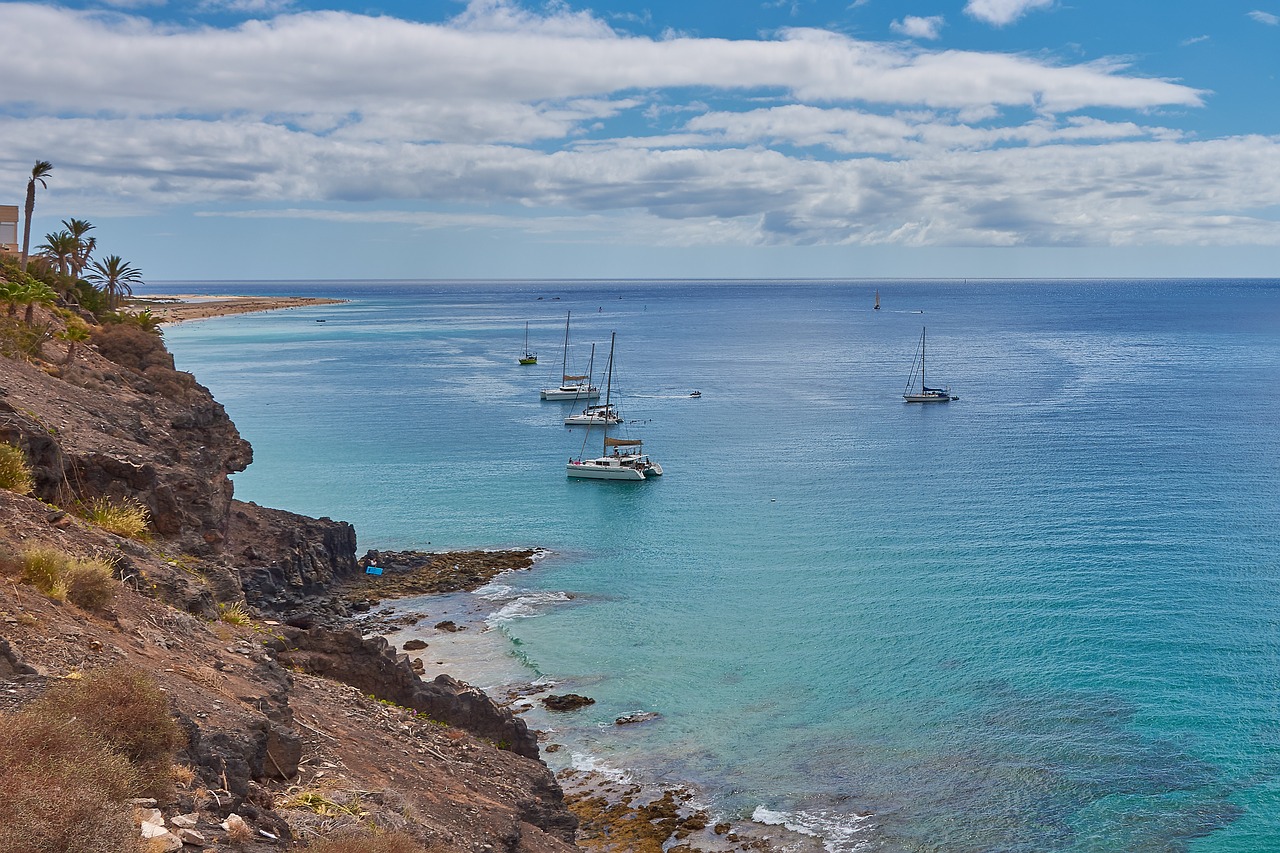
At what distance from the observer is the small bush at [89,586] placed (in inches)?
679

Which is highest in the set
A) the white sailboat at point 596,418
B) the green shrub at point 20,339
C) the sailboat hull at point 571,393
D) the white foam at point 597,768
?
the green shrub at point 20,339

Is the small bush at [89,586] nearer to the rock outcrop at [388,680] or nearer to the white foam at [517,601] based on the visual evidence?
the rock outcrop at [388,680]

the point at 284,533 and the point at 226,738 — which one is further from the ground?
the point at 226,738

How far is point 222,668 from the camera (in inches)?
732

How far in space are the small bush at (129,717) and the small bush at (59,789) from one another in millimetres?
503

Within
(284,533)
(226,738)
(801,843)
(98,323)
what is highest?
(98,323)

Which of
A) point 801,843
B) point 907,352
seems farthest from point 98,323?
point 907,352

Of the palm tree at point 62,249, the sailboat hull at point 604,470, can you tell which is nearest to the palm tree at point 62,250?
the palm tree at point 62,249

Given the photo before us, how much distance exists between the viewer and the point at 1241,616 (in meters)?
47.2

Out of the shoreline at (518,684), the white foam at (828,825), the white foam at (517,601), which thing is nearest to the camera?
the white foam at (828,825)

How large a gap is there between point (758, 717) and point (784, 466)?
147 feet

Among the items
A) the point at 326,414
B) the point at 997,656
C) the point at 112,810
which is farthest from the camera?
the point at 326,414

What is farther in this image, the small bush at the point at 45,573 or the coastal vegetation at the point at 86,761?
the small bush at the point at 45,573

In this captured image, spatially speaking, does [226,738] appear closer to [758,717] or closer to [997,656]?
[758,717]
